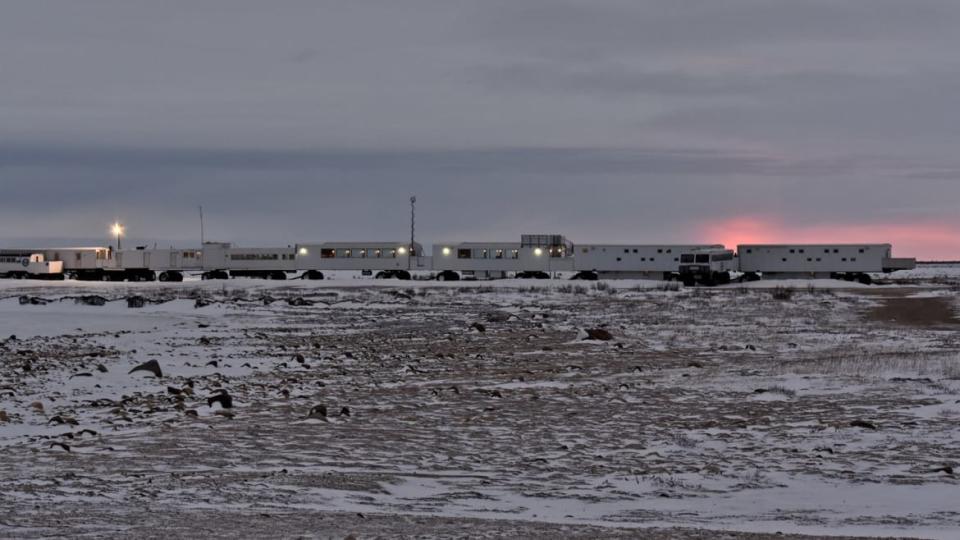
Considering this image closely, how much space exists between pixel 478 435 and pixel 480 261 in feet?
279

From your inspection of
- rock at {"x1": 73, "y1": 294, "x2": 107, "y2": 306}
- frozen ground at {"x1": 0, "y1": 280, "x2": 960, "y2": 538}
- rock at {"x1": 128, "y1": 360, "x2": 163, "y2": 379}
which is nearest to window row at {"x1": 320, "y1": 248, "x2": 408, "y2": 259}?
rock at {"x1": 73, "y1": 294, "x2": 107, "y2": 306}

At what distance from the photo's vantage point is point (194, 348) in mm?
27906

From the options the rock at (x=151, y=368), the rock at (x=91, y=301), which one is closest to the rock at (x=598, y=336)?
the rock at (x=151, y=368)

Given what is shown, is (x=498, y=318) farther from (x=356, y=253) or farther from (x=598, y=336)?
(x=356, y=253)

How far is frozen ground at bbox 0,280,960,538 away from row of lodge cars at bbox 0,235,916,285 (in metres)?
57.3

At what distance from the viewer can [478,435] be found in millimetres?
15266

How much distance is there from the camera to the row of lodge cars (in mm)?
92688

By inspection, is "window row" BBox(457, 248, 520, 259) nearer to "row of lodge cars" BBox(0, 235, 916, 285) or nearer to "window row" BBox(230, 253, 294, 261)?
"row of lodge cars" BBox(0, 235, 916, 285)

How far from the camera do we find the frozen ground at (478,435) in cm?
1016

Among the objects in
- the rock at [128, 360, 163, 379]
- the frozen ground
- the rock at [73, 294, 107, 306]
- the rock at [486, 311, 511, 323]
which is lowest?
→ the frozen ground

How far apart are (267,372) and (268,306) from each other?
25928 millimetres

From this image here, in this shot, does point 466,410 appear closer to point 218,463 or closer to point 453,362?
point 218,463

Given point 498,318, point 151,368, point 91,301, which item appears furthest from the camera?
point 91,301

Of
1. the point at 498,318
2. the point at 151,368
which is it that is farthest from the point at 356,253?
the point at 151,368
